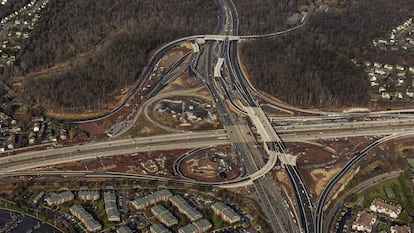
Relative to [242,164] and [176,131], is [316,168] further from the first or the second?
[176,131]

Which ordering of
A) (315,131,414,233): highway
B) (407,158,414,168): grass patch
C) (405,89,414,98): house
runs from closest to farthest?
(315,131,414,233): highway, (407,158,414,168): grass patch, (405,89,414,98): house

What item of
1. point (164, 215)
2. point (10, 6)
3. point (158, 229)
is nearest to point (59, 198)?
point (164, 215)

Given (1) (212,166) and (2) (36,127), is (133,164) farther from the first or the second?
(2) (36,127)

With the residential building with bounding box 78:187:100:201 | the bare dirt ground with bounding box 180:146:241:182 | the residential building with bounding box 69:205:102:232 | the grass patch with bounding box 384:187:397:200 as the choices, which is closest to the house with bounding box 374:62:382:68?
the grass patch with bounding box 384:187:397:200

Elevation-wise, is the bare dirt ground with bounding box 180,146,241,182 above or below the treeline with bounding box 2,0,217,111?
below

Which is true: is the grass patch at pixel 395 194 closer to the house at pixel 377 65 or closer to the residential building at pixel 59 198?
the residential building at pixel 59 198

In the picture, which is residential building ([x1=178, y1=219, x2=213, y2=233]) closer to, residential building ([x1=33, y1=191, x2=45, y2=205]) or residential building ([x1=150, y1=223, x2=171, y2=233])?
residential building ([x1=150, y1=223, x2=171, y2=233])

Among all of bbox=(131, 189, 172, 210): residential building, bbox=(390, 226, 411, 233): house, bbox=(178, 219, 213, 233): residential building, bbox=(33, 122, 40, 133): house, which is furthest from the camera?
bbox=(33, 122, 40, 133): house

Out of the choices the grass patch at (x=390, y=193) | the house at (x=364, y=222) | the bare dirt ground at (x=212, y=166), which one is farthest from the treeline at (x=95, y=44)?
the grass patch at (x=390, y=193)
